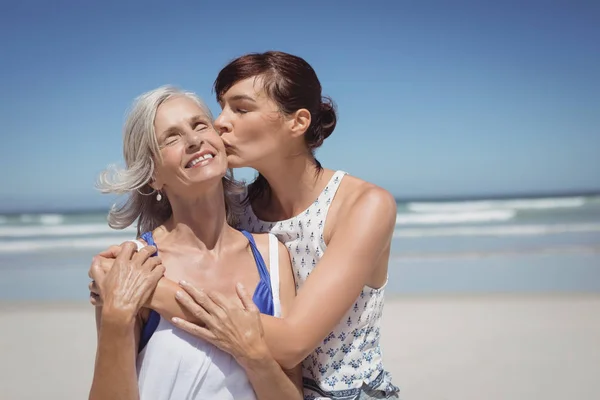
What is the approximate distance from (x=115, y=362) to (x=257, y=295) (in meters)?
0.73

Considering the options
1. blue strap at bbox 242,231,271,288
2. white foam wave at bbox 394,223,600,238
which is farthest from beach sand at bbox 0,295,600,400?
white foam wave at bbox 394,223,600,238

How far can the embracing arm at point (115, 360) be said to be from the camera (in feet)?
9.14

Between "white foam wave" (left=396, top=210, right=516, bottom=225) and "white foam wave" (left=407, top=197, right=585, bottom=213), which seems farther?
"white foam wave" (left=407, top=197, right=585, bottom=213)

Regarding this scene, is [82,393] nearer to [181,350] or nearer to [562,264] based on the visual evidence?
[181,350]

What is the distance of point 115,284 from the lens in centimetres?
287

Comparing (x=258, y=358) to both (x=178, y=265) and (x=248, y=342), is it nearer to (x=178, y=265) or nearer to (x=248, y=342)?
(x=248, y=342)

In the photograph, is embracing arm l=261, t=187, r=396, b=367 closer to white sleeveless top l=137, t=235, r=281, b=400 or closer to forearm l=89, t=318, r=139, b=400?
white sleeveless top l=137, t=235, r=281, b=400

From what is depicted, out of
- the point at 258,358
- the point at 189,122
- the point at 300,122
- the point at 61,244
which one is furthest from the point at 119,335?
the point at 61,244

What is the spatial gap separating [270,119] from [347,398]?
1.51 meters

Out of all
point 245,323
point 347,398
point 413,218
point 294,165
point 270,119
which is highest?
point 270,119

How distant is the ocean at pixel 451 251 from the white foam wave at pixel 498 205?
24 cm

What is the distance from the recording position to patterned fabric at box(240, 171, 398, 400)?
337 centimetres

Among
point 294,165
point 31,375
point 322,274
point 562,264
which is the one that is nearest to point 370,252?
point 322,274

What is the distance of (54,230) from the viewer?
23.3m
